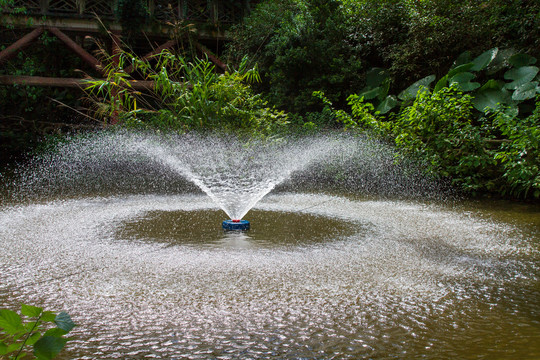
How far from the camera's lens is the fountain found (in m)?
1.90

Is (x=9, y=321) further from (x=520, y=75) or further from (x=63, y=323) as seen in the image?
(x=520, y=75)

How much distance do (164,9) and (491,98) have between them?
22.5 ft

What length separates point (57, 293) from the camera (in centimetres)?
238

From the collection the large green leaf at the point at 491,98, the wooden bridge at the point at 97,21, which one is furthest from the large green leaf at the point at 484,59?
the wooden bridge at the point at 97,21

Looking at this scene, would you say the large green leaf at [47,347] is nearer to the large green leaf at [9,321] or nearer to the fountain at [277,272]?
the large green leaf at [9,321]

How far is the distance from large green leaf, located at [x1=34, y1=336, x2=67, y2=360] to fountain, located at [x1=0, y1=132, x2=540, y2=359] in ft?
2.97

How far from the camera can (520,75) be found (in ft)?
26.5

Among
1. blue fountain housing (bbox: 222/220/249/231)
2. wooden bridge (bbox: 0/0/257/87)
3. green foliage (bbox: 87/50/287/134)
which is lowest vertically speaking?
blue fountain housing (bbox: 222/220/249/231)

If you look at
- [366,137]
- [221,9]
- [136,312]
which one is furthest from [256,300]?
[221,9]

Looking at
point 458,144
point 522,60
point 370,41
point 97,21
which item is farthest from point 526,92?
point 97,21

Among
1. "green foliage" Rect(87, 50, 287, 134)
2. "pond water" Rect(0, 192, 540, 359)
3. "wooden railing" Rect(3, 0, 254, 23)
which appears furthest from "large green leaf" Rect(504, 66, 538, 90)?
"wooden railing" Rect(3, 0, 254, 23)

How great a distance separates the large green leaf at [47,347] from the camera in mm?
884

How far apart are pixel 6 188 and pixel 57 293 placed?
514 centimetres

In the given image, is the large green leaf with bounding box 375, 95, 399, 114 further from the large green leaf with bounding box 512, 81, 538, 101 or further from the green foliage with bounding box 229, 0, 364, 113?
the large green leaf with bounding box 512, 81, 538, 101
